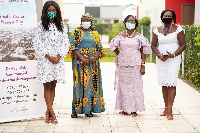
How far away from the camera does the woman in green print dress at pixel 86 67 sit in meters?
6.21

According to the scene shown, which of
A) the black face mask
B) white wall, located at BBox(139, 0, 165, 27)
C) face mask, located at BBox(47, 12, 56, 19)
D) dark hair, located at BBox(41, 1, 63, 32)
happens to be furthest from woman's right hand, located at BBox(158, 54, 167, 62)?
white wall, located at BBox(139, 0, 165, 27)

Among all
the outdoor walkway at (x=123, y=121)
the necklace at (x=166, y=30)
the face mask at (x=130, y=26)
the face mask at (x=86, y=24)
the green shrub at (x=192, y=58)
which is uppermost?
the face mask at (x=86, y=24)

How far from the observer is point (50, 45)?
594cm

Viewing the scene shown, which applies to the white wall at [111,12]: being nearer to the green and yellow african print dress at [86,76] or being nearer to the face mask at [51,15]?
the green and yellow african print dress at [86,76]

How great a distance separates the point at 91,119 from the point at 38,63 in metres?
1.28

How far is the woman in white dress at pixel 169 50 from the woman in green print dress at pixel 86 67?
0.98 metres

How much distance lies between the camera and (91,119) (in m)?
6.37

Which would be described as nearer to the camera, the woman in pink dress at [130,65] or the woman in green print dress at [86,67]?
the woman in green print dress at [86,67]

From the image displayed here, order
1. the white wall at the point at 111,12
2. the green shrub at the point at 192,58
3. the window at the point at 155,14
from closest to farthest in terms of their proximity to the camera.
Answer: the green shrub at the point at 192,58
the window at the point at 155,14
the white wall at the point at 111,12

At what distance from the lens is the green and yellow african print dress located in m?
6.23

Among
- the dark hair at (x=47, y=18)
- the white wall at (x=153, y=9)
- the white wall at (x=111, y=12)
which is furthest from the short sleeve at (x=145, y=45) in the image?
the white wall at (x=111, y=12)

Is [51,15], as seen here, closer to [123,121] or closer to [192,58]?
[123,121]

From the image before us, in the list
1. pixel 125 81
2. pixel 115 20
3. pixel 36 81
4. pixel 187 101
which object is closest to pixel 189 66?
pixel 187 101

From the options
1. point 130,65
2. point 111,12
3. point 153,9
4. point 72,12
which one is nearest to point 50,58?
point 130,65
